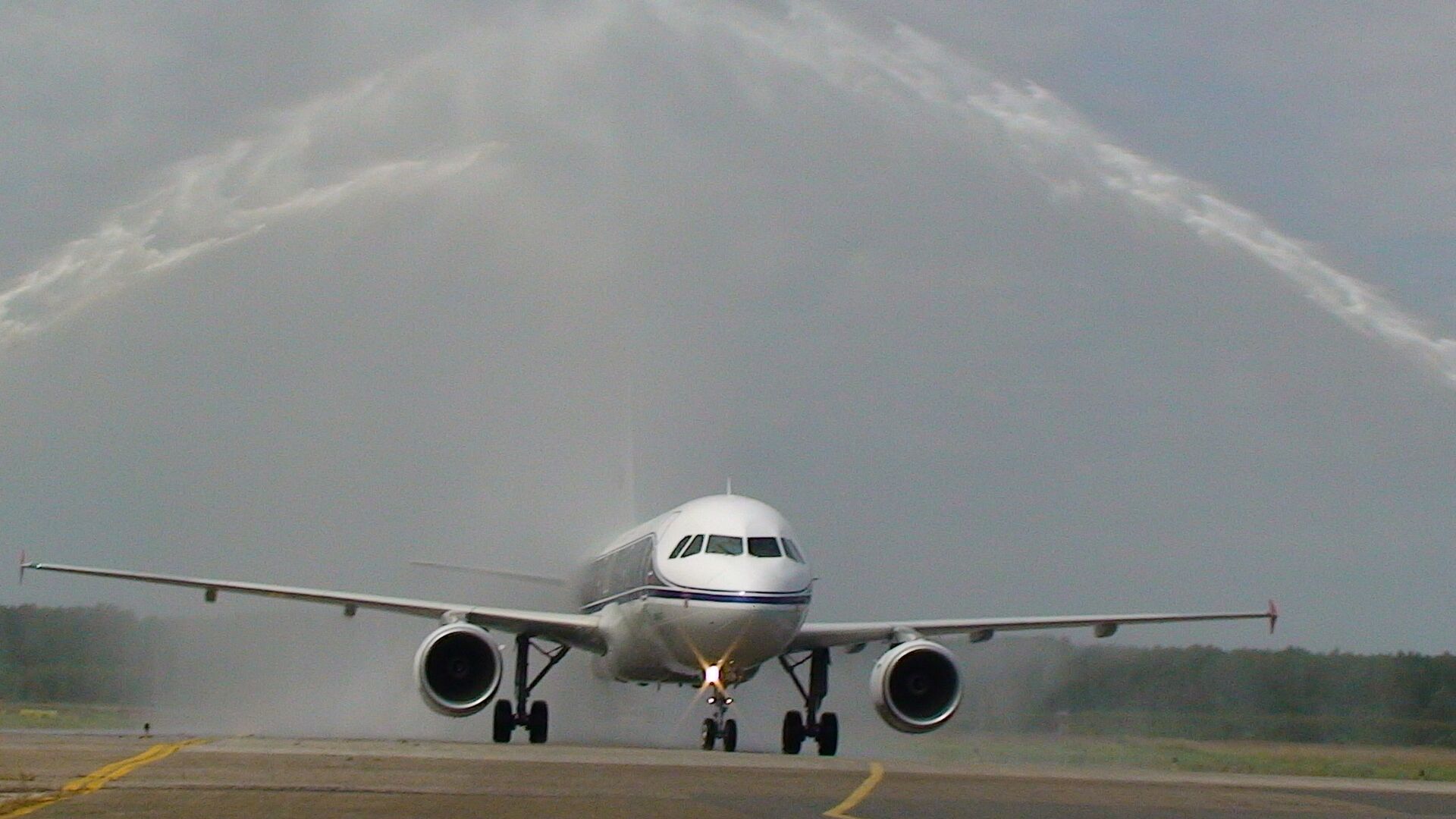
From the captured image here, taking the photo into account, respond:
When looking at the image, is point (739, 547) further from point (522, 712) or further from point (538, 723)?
point (522, 712)

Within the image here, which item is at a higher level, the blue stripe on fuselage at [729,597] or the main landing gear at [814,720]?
the blue stripe on fuselage at [729,597]

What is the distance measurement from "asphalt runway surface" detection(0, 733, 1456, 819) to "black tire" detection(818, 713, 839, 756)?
6.97 metres

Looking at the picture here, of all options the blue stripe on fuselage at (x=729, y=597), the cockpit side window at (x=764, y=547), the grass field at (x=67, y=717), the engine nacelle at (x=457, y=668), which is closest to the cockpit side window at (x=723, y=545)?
the cockpit side window at (x=764, y=547)

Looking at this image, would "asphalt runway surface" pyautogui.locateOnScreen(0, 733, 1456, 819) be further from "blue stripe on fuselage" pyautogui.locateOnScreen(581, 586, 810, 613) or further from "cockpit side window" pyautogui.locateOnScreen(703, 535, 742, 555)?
"cockpit side window" pyautogui.locateOnScreen(703, 535, 742, 555)

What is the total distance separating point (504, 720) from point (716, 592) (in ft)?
19.1

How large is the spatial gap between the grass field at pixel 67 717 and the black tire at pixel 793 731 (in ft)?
43.8

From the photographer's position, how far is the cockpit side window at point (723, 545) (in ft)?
103

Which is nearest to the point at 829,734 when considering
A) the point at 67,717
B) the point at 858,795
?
the point at 858,795

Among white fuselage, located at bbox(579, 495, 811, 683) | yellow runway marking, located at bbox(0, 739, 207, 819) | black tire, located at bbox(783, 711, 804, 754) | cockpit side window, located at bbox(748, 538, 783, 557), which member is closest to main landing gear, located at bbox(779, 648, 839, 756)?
black tire, located at bbox(783, 711, 804, 754)

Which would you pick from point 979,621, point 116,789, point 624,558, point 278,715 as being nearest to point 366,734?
point 278,715

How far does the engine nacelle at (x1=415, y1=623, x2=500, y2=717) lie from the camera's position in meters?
31.9

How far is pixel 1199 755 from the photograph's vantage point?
3675 cm

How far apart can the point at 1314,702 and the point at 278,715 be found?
912 inches

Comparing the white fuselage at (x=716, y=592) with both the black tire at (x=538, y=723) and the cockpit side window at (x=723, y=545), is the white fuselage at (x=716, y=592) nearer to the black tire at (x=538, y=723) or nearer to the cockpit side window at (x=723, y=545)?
the cockpit side window at (x=723, y=545)
